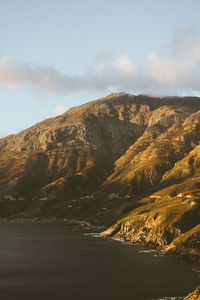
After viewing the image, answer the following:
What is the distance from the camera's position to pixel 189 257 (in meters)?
131

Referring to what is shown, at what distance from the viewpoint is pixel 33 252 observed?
6265 inches

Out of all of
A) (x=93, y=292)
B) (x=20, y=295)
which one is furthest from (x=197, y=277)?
(x=20, y=295)

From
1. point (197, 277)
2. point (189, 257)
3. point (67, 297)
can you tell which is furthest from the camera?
point (189, 257)

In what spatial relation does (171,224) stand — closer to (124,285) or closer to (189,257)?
(189,257)

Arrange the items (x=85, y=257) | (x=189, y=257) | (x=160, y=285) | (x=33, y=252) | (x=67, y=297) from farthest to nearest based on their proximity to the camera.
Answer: (x=33, y=252)
(x=85, y=257)
(x=189, y=257)
(x=160, y=285)
(x=67, y=297)

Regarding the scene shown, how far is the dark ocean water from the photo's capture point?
295 feet

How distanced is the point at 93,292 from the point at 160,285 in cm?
2066

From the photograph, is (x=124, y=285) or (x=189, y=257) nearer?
(x=124, y=285)

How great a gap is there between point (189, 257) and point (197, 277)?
26.7m

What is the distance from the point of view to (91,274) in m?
113

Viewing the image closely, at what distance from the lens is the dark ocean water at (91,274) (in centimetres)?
9006

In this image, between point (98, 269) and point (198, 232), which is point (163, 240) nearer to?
point (198, 232)

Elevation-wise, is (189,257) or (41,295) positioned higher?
(41,295)

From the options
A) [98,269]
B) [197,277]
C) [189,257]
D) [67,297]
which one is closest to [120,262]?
[98,269]
